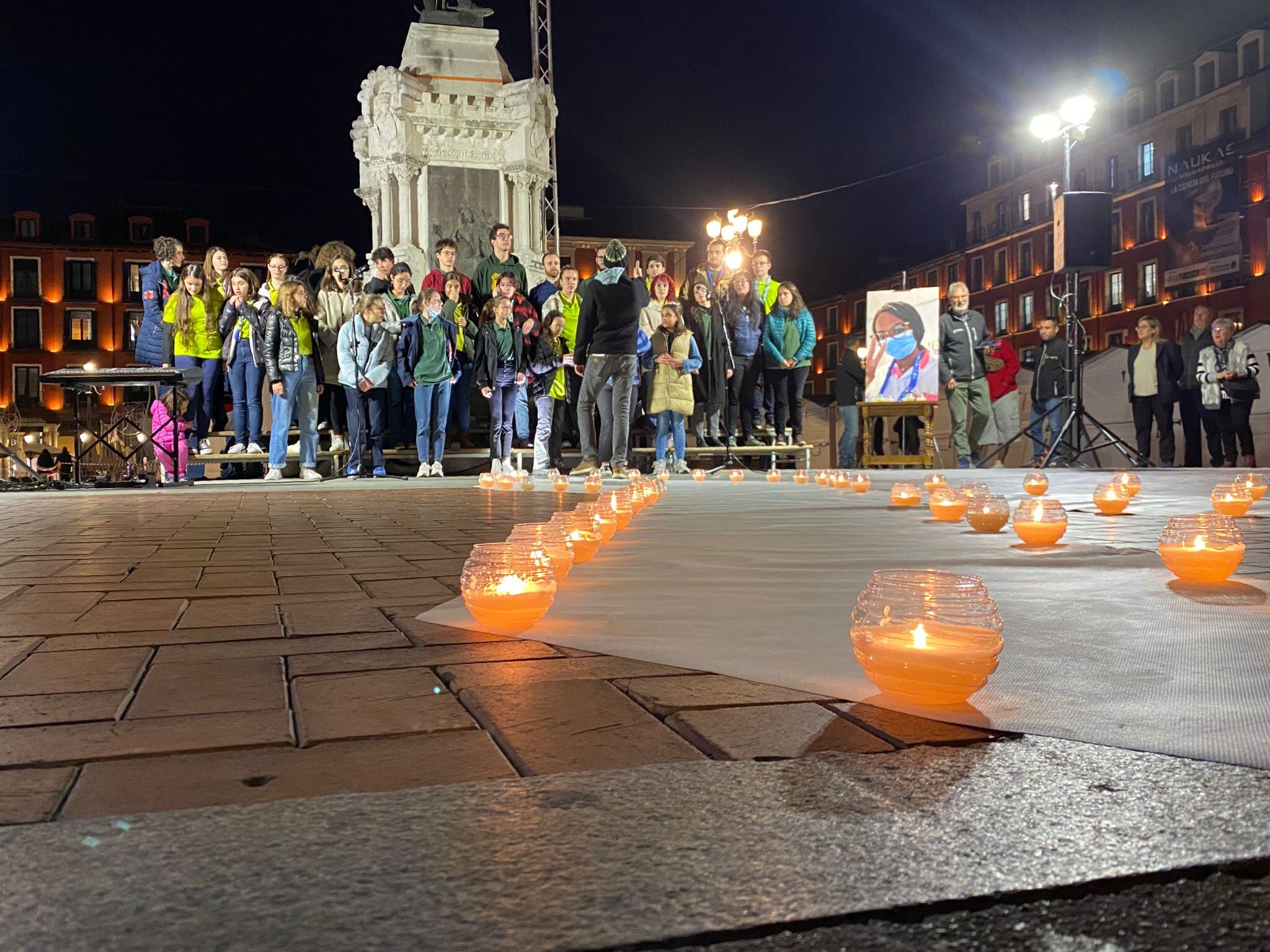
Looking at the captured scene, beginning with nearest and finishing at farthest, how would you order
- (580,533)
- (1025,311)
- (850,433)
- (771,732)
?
(771,732) < (580,533) < (850,433) < (1025,311)

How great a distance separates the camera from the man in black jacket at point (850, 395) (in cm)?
1338

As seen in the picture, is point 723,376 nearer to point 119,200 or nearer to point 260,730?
point 260,730

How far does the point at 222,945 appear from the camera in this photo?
0.80 m

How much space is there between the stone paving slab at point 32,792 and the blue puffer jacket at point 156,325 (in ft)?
32.4

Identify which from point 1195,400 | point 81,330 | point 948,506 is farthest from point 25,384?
point 948,506

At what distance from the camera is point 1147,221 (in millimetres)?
40375

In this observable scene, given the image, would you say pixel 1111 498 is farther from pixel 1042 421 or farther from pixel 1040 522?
pixel 1042 421

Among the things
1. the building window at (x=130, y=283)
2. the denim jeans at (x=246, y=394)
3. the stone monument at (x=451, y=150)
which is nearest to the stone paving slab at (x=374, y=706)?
the denim jeans at (x=246, y=394)

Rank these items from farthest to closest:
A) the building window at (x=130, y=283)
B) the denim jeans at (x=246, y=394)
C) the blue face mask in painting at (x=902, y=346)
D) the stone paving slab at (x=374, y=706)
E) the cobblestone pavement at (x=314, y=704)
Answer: the building window at (x=130, y=283), the blue face mask in painting at (x=902, y=346), the denim jeans at (x=246, y=394), the stone paving slab at (x=374, y=706), the cobblestone pavement at (x=314, y=704)

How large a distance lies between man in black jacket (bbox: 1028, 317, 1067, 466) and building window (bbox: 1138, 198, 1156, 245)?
105ft

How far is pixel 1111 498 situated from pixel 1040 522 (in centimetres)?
169

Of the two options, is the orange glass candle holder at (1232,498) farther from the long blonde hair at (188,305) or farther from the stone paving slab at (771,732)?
the long blonde hair at (188,305)

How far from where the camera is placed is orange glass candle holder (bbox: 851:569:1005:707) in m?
1.50

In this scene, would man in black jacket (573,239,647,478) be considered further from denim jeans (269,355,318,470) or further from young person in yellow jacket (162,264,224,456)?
young person in yellow jacket (162,264,224,456)
